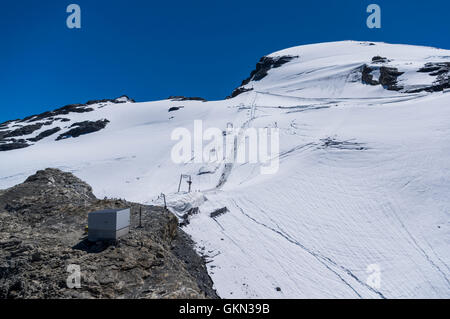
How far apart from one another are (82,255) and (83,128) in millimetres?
43642

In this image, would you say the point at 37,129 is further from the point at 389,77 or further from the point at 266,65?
the point at 389,77

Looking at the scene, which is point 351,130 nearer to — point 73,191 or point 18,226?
point 73,191

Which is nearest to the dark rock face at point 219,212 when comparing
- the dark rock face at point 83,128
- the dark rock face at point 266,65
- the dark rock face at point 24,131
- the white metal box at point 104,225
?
the white metal box at point 104,225

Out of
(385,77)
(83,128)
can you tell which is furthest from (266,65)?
(83,128)

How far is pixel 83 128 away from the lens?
43.5 meters

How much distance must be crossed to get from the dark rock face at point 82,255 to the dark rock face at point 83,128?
119ft

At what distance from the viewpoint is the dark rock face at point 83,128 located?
4263 centimetres

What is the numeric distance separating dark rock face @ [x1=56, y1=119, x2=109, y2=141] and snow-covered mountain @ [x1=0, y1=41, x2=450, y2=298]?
6183 mm

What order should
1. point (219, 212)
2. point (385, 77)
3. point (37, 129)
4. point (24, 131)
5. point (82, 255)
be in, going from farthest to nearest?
point (37, 129) < point (24, 131) < point (385, 77) < point (219, 212) < point (82, 255)

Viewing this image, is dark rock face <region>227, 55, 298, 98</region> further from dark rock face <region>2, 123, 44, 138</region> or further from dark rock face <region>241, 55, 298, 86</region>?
dark rock face <region>2, 123, 44, 138</region>

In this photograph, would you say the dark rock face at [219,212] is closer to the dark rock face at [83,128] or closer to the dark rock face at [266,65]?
the dark rock face at [83,128]

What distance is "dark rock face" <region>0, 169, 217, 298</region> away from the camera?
5.48 m

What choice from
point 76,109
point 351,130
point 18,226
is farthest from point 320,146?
point 76,109

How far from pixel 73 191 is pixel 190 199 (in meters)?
5.69
